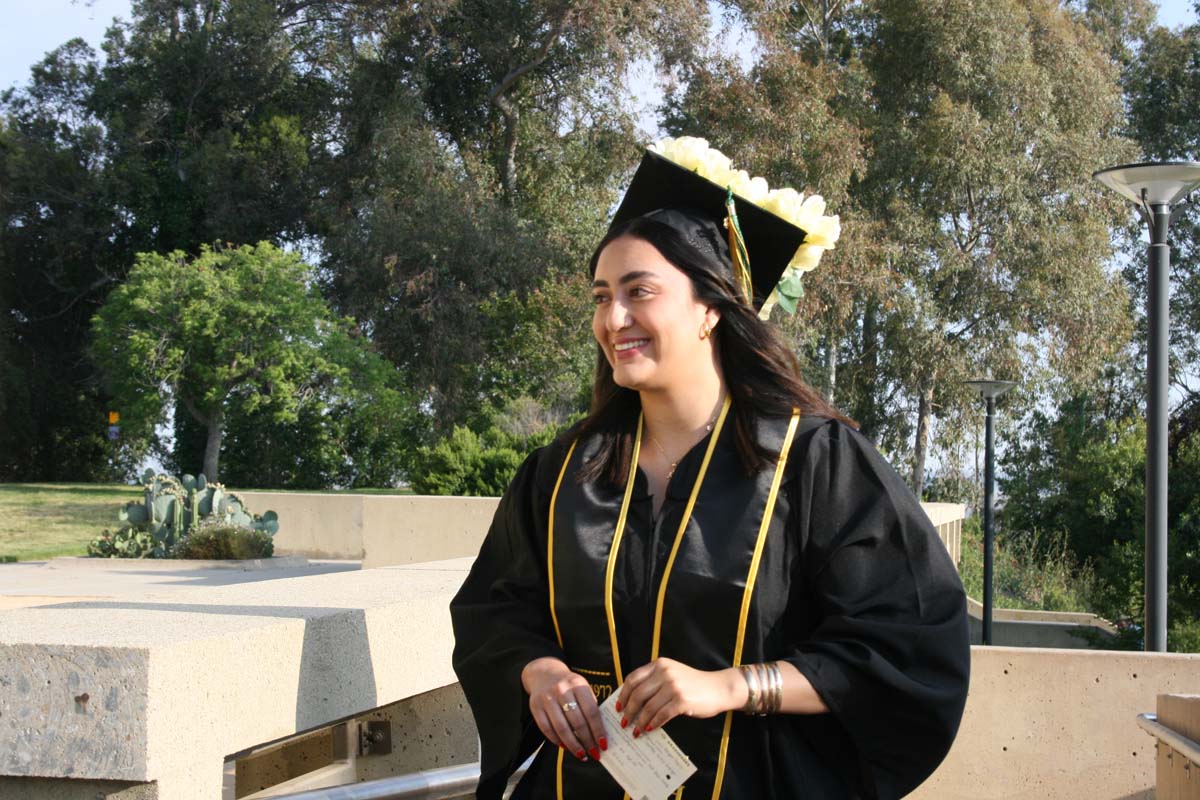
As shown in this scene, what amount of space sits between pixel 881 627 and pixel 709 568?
29 cm

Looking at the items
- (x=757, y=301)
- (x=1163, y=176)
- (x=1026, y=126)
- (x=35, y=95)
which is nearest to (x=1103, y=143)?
(x=1026, y=126)

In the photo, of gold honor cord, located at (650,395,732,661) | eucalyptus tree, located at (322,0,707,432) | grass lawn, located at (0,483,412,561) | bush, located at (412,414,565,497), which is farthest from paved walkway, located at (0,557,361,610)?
eucalyptus tree, located at (322,0,707,432)

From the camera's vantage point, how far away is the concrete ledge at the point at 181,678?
2061 millimetres

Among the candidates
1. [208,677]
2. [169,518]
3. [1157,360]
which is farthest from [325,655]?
[169,518]

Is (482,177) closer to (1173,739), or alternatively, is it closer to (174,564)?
(174,564)

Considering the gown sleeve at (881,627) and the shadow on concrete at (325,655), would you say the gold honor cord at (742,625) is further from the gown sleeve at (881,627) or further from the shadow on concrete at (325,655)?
the shadow on concrete at (325,655)

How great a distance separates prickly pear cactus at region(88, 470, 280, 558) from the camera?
1600 cm

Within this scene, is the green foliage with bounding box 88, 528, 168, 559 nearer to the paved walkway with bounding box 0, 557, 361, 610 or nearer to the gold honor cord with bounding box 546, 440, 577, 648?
the paved walkway with bounding box 0, 557, 361, 610

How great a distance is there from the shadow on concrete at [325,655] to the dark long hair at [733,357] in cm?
63

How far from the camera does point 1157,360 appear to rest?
8164 millimetres

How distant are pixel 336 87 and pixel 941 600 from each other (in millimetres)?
34331

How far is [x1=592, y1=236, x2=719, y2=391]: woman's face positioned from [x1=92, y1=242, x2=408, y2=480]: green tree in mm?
25547

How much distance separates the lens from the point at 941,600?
85.7 inches

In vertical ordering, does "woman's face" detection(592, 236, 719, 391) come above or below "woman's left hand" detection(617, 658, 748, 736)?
above
